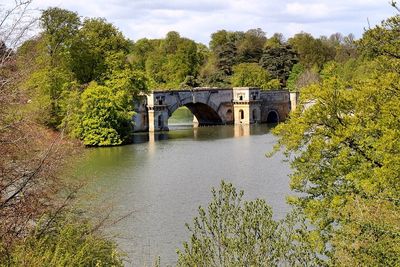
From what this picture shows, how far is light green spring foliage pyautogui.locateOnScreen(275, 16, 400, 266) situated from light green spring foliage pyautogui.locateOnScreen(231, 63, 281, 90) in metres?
51.8

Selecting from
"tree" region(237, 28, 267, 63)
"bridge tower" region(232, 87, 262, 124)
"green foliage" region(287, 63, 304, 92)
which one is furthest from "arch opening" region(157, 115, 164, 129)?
"tree" region(237, 28, 267, 63)

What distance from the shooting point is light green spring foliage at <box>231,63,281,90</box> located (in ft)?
217

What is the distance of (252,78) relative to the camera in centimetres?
6675

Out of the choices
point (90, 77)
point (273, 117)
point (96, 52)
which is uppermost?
point (96, 52)

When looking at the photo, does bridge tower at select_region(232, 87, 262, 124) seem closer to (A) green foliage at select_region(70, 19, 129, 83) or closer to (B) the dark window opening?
(B) the dark window opening

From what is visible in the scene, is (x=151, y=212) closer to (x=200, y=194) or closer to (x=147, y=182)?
(x=200, y=194)

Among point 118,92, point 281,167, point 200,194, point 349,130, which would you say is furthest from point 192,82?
point 349,130

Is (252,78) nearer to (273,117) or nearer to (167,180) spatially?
(273,117)

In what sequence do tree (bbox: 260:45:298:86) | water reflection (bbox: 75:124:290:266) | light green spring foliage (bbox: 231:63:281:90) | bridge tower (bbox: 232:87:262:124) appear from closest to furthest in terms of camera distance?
water reflection (bbox: 75:124:290:266)
bridge tower (bbox: 232:87:262:124)
light green spring foliage (bbox: 231:63:281:90)
tree (bbox: 260:45:298:86)

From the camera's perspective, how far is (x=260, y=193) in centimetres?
2222

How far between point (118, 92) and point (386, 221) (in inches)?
1227

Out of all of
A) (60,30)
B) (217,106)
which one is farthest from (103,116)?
(217,106)

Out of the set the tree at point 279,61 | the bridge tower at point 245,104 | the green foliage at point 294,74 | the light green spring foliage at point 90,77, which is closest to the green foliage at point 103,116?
the light green spring foliage at point 90,77

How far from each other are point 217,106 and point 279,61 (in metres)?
19.8
